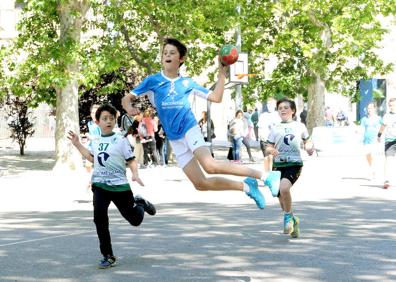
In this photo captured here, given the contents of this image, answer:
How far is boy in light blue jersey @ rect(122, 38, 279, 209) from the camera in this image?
9.47 metres

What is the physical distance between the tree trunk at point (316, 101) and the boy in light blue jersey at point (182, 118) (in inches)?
1274

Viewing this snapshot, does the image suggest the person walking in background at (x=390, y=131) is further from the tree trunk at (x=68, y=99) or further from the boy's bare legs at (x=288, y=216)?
the tree trunk at (x=68, y=99)

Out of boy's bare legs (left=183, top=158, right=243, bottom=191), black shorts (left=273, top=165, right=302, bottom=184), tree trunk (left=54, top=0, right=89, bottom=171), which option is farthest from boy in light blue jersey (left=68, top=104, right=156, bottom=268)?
tree trunk (left=54, top=0, right=89, bottom=171)

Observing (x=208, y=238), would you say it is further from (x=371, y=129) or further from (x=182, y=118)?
(x=371, y=129)

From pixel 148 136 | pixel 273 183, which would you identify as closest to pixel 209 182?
pixel 273 183

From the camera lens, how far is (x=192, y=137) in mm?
9539

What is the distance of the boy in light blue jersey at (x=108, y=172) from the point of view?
29.9 feet

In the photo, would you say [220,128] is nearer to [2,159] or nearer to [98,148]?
[2,159]

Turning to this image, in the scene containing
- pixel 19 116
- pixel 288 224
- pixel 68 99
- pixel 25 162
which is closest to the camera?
pixel 288 224

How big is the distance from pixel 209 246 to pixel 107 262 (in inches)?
66.6

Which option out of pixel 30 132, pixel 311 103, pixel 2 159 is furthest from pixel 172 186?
pixel 311 103

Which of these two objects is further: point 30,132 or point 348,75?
point 348,75

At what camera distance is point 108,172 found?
920cm

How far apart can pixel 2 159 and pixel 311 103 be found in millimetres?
13784
